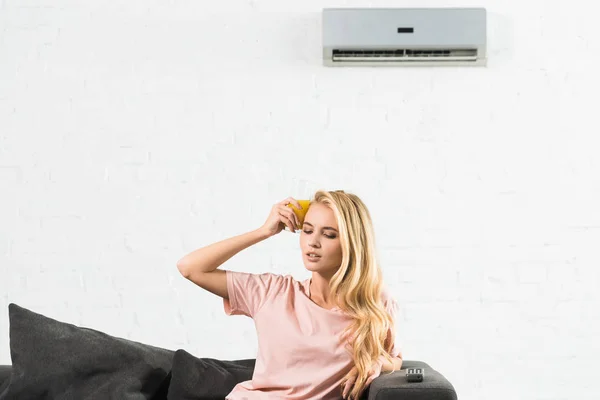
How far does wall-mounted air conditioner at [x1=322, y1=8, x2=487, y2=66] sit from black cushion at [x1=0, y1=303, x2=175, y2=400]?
1.64 meters

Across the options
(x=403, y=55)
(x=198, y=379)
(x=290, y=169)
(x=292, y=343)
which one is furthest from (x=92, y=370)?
(x=403, y=55)

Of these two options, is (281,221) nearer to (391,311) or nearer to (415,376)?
(391,311)

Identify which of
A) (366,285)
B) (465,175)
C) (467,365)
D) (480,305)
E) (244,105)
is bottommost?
(467,365)

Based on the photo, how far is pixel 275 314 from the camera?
288cm

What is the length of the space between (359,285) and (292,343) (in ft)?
0.88

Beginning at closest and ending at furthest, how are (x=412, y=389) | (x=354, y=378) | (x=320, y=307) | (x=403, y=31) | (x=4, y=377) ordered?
1. (x=412, y=389)
2. (x=354, y=378)
3. (x=320, y=307)
4. (x=4, y=377)
5. (x=403, y=31)

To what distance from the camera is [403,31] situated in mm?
3939

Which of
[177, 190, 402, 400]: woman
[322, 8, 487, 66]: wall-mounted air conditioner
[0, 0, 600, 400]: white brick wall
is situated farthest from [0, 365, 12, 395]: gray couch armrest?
[322, 8, 487, 66]: wall-mounted air conditioner

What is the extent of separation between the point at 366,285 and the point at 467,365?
134cm

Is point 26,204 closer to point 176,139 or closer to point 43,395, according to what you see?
point 176,139

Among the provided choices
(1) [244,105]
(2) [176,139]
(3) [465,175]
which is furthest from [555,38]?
(2) [176,139]

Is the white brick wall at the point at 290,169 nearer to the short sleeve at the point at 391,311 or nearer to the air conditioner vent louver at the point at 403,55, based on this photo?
the air conditioner vent louver at the point at 403,55

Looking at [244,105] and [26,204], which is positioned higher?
[244,105]

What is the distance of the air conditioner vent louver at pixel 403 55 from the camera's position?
398 cm
